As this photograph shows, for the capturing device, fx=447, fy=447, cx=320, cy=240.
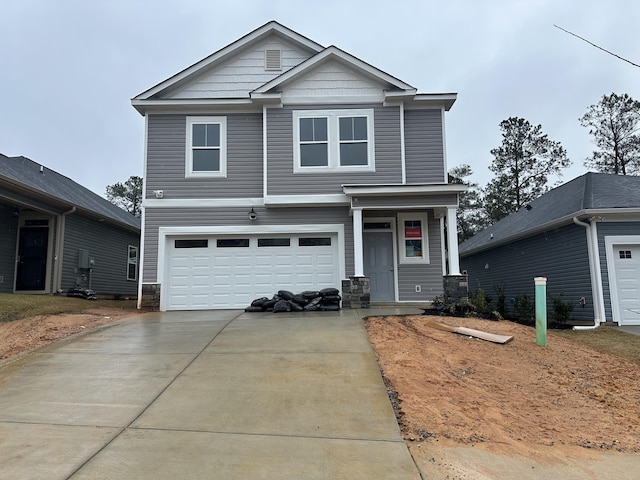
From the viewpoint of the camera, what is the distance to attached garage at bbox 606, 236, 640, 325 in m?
10.9

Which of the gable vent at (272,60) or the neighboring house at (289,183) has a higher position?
the gable vent at (272,60)

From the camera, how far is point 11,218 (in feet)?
44.5

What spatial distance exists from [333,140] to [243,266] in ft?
13.7

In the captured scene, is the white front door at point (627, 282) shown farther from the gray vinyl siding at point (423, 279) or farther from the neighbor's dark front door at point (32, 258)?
the neighbor's dark front door at point (32, 258)

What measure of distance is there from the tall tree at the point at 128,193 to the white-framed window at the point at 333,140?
28.1 m

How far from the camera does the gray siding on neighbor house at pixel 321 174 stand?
39.2 feet

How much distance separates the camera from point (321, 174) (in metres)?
12.0

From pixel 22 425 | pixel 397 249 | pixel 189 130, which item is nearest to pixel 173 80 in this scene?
pixel 189 130

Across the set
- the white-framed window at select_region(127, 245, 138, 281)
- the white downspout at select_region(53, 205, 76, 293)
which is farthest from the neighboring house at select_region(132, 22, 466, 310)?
the white-framed window at select_region(127, 245, 138, 281)

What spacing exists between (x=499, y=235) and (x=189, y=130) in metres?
11.5

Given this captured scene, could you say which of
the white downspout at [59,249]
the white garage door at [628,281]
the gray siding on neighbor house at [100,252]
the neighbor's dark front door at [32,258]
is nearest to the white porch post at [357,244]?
the white garage door at [628,281]

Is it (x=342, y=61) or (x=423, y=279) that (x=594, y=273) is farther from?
(x=342, y=61)

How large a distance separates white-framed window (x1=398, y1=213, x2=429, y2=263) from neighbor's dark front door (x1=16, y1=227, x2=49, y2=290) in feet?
35.5

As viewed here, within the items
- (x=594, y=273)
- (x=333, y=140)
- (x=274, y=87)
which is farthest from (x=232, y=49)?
(x=594, y=273)
